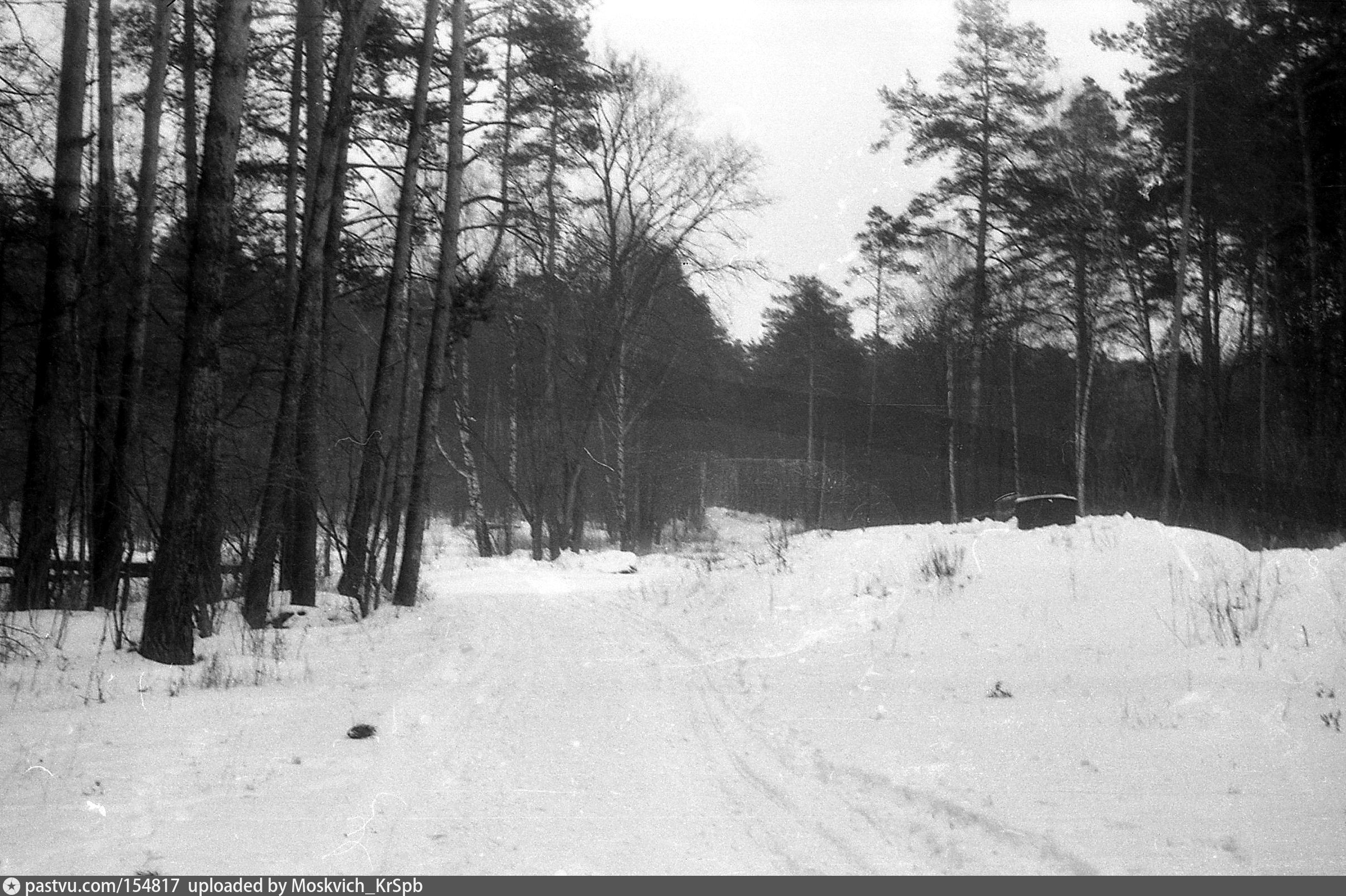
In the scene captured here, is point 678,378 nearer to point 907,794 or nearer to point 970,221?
point 970,221

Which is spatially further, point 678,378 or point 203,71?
point 678,378

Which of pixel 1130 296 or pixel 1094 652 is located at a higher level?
pixel 1130 296

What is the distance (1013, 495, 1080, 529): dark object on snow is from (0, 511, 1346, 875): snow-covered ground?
3.26 m

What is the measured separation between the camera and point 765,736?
18.2 feet

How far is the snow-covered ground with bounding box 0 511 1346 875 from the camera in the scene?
369 cm

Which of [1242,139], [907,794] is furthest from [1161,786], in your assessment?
[1242,139]

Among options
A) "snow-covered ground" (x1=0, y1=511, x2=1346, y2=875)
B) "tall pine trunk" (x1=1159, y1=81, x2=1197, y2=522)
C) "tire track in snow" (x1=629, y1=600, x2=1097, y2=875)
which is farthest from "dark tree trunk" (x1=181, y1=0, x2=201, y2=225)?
"tall pine trunk" (x1=1159, y1=81, x2=1197, y2=522)

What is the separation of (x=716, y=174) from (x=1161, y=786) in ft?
68.5

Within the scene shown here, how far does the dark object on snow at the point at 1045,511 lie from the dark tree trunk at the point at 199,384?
10646 millimetres

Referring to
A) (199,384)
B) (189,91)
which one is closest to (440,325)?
(189,91)

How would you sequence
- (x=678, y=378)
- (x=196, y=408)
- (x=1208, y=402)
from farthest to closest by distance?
(x=678, y=378)
(x=1208, y=402)
(x=196, y=408)

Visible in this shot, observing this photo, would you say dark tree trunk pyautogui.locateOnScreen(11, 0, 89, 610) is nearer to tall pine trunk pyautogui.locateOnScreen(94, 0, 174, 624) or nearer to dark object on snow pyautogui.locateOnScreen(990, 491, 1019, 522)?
tall pine trunk pyautogui.locateOnScreen(94, 0, 174, 624)

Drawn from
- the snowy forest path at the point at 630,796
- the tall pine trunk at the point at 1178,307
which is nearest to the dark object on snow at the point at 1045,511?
the snowy forest path at the point at 630,796

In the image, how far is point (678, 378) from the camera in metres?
32.1
